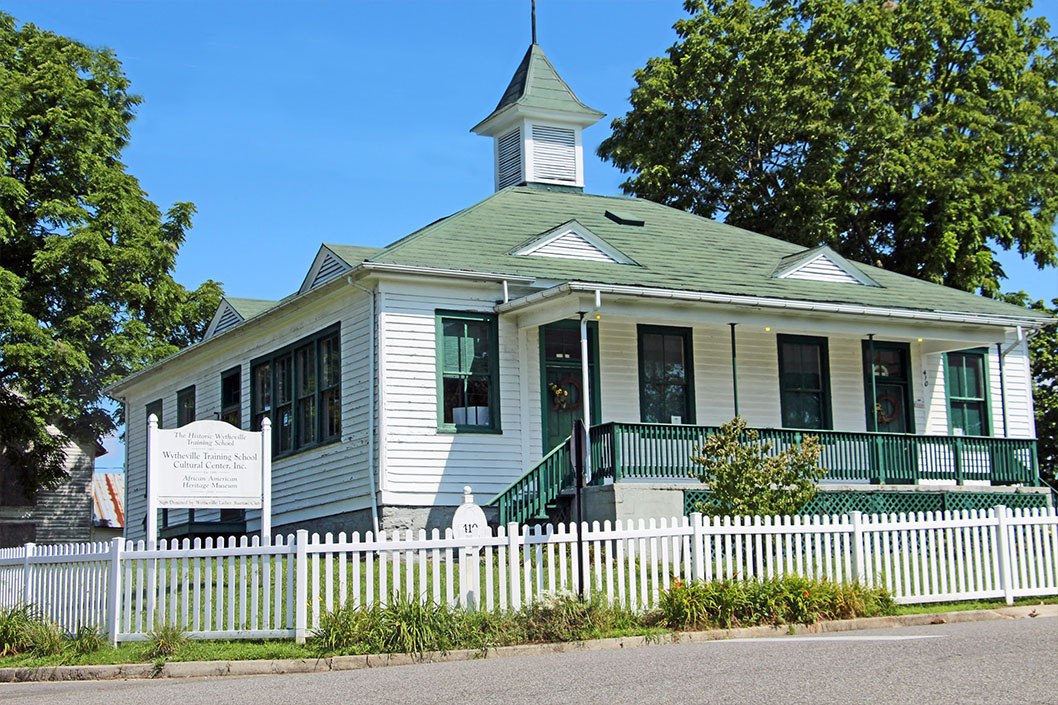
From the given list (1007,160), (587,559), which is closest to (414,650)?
(587,559)

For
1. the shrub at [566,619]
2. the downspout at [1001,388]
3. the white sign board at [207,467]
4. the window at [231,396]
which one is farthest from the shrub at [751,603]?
the window at [231,396]

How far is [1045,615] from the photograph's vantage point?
592 inches

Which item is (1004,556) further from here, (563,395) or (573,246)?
(573,246)

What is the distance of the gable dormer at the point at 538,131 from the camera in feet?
A: 89.8

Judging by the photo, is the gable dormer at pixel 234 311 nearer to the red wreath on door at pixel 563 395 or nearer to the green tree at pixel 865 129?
the red wreath on door at pixel 563 395

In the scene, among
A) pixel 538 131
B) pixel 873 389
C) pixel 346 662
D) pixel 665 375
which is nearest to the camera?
pixel 346 662

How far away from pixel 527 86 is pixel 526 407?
9.05 meters

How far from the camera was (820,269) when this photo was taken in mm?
24688

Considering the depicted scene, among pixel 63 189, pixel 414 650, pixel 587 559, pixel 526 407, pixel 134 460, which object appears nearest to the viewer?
pixel 414 650

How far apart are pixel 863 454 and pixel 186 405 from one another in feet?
47.7

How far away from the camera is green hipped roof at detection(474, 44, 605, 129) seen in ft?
89.8

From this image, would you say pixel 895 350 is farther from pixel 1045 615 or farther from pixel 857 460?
pixel 1045 615

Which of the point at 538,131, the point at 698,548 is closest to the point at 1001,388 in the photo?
the point at 538,131

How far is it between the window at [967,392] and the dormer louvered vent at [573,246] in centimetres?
708
